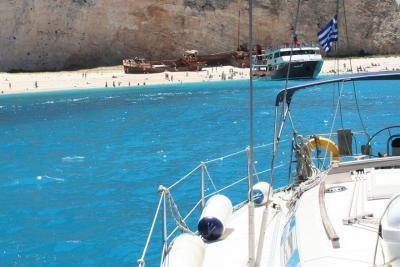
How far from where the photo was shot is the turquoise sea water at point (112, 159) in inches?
454

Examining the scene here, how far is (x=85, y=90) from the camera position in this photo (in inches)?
2472

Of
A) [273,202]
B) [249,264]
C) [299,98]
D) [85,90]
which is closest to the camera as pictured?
[249,264]

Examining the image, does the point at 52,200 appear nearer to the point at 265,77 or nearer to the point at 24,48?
the point at 265,77

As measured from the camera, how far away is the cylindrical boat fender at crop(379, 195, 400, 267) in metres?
3.55

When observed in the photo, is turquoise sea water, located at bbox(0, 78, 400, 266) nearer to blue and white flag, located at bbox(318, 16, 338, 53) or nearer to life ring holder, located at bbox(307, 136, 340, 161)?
life ring holder, located at bbox(307, 136, 340, 161)

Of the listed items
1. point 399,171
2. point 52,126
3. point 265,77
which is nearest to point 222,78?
point 265,77

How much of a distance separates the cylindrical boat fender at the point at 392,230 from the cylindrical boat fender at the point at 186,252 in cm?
269

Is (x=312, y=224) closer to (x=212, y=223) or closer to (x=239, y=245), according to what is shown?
(x=239, y=245)

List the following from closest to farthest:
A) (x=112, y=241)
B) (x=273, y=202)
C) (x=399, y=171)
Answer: (x=399, y=171) → (x=273, y=202) → (x=112, y=241)

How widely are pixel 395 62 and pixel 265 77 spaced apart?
17354 mm

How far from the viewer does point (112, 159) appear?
68.5 feet

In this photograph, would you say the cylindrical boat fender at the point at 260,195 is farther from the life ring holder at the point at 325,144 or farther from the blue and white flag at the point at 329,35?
the blue and white flag at the point at 329,35

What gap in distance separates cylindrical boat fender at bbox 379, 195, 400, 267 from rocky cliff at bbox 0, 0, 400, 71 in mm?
77248

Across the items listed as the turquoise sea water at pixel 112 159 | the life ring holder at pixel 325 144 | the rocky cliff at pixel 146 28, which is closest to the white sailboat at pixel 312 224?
the life ring holder at pixel 325 144
